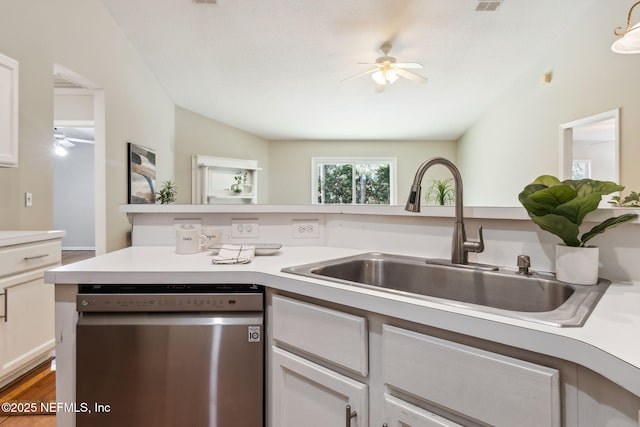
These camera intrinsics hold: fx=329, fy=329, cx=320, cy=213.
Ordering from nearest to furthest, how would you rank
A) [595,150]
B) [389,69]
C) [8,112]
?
[8,112] → [389,69] → [595,150]

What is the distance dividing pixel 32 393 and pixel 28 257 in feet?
2.44

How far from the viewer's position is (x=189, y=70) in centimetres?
391

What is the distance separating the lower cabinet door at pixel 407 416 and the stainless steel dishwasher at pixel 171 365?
415 mm

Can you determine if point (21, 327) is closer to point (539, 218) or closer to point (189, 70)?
point (539, 218)

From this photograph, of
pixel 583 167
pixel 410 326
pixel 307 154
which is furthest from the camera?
pixel 307 154

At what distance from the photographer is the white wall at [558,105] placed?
255cm

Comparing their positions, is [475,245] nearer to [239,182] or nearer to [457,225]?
[457,225]

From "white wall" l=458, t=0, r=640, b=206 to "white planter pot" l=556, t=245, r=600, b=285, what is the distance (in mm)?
2337

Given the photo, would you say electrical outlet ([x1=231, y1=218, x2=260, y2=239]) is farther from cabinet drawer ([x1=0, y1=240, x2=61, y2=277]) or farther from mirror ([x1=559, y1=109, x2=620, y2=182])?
mirror ([x1=559, y1=109, x2=620, y2=182])

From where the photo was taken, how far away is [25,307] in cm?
187

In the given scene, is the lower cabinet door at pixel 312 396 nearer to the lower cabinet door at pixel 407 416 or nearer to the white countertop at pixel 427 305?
the lower cabinet door at pixel 407 416

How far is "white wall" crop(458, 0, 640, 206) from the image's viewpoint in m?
2.55

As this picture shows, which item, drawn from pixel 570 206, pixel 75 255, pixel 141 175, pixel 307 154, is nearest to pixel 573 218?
pixel 570 206

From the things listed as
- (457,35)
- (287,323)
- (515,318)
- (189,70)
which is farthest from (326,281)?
(189,70)
